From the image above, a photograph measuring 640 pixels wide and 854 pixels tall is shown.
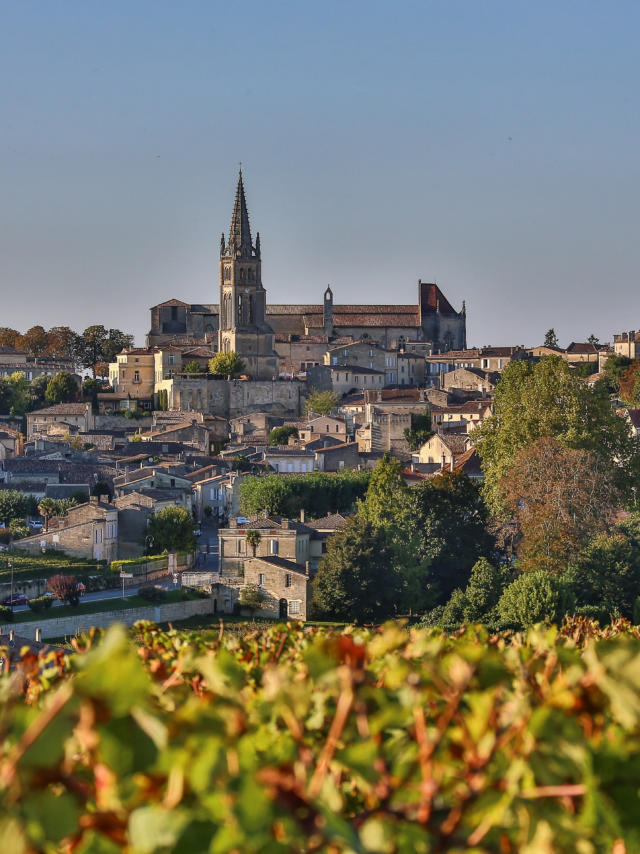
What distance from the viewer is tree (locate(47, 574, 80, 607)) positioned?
3291cm

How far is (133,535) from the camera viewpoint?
42594mm

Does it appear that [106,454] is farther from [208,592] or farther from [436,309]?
[436,309]

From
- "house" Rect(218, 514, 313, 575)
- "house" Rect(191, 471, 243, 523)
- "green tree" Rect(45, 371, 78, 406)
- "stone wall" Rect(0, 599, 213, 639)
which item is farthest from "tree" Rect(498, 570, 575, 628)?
"green tree" Rect(45, 371, 78, 406)

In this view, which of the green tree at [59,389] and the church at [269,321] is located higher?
the church at [269,321]

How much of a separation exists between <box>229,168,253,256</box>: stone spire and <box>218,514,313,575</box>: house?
4909 centimetres

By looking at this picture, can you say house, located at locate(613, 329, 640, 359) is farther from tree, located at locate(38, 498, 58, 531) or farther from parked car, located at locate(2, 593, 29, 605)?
parked car, located at locate(2, 593, 29, 605)

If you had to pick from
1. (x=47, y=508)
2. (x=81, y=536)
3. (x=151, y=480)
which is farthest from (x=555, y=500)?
(x=151, y=480)

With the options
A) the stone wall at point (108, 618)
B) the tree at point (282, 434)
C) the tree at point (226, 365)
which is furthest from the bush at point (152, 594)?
the tree at point (226, 365)

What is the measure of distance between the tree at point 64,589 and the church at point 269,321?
154ft

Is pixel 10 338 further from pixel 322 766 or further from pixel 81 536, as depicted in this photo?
pixel 322 766

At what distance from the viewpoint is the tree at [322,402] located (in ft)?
241

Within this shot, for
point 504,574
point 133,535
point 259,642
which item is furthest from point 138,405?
point 259,642

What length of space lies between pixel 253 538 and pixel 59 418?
33344 mm

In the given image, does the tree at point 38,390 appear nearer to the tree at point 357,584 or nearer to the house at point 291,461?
→ the house at point 291,461
